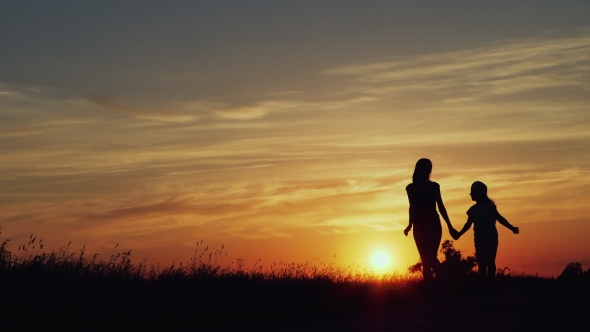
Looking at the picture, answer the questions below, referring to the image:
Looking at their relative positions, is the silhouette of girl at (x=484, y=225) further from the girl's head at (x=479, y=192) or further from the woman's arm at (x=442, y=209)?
the woman's arm at (x=442, y=209)

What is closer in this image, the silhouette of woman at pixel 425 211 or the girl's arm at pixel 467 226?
the silhouette of woman at pixel 425 211

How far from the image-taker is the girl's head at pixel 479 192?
49.2ft

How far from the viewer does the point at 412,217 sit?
46.1 ft

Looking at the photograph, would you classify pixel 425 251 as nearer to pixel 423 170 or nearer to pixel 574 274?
pixel 423 170

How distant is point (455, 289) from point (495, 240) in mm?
1727

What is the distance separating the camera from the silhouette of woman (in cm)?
1385

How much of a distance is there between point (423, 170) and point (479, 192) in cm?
172

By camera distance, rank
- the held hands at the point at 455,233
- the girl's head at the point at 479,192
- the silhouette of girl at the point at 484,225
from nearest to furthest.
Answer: the held hands at the point at 455,233
the silhouette of girl at the point at 484,225
the girl's head at the point at 479,192

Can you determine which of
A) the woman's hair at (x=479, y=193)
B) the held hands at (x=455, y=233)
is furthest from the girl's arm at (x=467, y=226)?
the woman's hair at (x=479, y=193)

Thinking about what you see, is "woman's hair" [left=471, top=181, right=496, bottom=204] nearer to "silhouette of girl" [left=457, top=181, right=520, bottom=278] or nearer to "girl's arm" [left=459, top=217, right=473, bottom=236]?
"silhouette of girl" [left=457, top=181, right=520, bottom=278]

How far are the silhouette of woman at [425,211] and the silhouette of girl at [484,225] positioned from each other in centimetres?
113

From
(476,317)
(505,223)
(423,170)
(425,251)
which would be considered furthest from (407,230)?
(476,317)

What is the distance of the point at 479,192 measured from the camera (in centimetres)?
1504

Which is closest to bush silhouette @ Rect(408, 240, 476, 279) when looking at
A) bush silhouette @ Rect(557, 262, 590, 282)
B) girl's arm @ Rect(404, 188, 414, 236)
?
bush silhouette @ Rect(557, 262, 590, 282)
